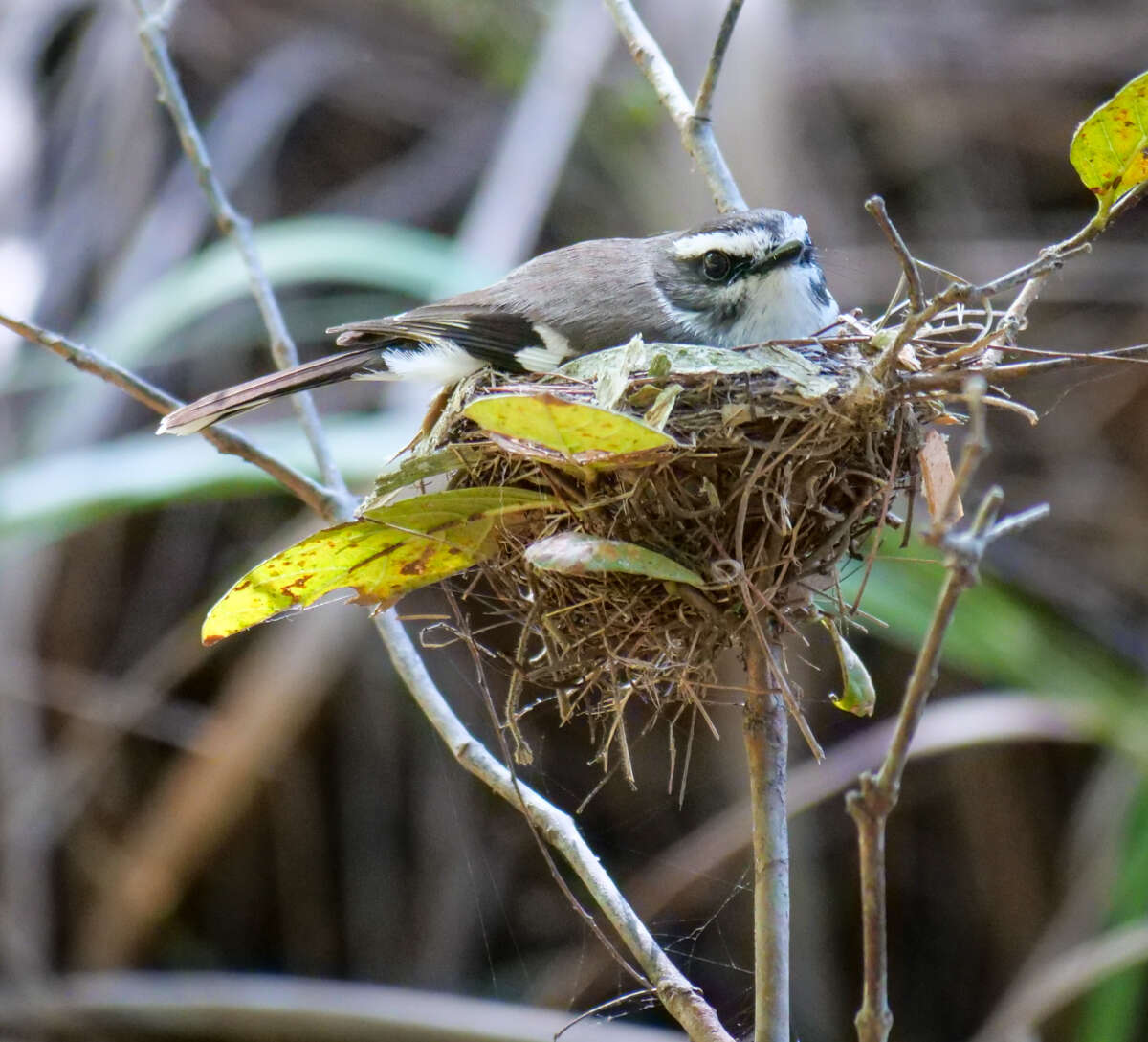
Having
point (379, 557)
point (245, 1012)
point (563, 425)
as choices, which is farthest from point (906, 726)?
point (245, 1012)

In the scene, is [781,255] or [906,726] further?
[781,255]

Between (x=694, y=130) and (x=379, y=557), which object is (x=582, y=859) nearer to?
(x=379, y=557)

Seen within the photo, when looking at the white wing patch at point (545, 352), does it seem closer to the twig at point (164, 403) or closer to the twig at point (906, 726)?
the twig at point (164, 403)

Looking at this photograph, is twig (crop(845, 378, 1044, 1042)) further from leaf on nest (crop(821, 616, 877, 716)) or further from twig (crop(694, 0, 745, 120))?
twig (crop(694, 0, 745, 120))

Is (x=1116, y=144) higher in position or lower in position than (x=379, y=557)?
higher

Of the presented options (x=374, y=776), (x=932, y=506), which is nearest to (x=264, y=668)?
(x=374, y=776)

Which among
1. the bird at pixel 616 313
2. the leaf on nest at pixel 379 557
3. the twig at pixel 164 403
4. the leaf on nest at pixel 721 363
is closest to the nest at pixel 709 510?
the leaf on nest at pixel 721 363
